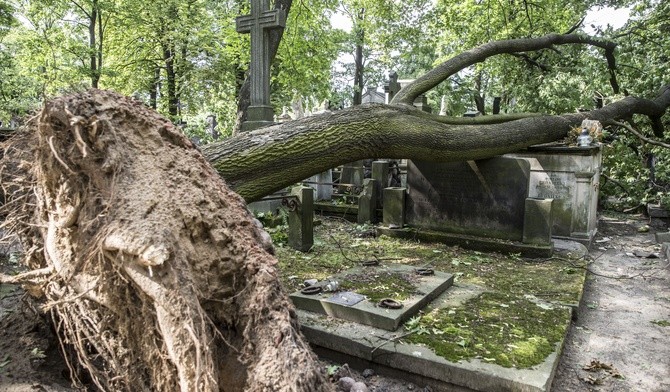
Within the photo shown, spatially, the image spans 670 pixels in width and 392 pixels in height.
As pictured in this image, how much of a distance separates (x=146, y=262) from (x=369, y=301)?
100 inches

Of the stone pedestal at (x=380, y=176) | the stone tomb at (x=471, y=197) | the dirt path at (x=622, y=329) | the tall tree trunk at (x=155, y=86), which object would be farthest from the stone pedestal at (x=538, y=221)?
the tall tree trunk at (x=155, y=86)

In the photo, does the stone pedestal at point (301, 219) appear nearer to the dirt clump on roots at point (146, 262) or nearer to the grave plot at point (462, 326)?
the grave plot at point (462, 326)

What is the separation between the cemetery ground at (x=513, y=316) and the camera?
2318 millimetres

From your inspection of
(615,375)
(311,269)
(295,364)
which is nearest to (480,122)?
(311,269)

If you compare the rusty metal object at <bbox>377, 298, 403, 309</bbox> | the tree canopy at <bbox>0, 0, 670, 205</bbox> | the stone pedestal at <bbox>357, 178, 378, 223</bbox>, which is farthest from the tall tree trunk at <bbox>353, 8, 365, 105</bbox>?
the rusty metal object at <bbox>377, 298, 403, 309</bbox>

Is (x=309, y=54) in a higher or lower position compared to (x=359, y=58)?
lower

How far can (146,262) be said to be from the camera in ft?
4.82

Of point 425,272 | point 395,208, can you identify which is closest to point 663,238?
point 395,208

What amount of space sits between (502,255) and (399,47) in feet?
54.1

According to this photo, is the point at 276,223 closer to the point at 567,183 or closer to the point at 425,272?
the point at 425,272

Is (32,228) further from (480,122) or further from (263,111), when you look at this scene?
(480,122)

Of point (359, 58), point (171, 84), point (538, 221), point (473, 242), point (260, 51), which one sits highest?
point (359, 58)

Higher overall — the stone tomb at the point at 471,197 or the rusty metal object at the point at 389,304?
the stone tomb at the point at 471,197

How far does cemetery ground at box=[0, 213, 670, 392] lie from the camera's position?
2.32 meters
